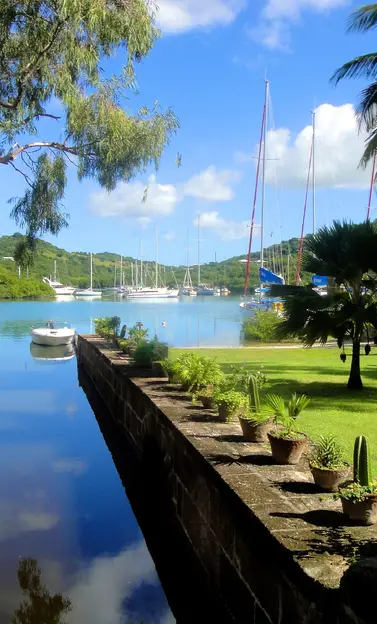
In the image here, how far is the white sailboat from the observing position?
70438mm

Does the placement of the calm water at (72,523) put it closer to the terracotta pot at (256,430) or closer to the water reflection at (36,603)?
the water reflection at (36,603)

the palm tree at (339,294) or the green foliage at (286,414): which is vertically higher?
the palm tree at (339,294)

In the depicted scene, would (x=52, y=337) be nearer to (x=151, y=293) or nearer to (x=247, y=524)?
Answer: (x=247, y=524)

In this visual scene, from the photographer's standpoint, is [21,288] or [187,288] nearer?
[21,288]

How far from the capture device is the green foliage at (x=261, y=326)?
71.1ft

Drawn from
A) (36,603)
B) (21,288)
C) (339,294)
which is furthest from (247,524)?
(21,288)

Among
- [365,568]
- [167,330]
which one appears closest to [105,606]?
[365,568]

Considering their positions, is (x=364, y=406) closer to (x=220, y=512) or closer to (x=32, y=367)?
(x=220, y=512)

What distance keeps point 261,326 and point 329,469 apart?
1875 cm

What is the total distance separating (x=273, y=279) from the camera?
35719 millimetres

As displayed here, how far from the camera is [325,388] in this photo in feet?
31.3

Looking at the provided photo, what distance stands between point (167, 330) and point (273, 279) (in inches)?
398

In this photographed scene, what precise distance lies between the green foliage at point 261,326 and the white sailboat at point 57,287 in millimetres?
47777

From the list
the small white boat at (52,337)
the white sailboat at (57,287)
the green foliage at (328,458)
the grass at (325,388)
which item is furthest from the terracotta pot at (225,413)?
the white sailboat at (57,287)
